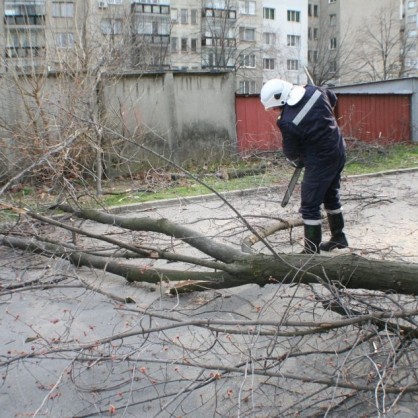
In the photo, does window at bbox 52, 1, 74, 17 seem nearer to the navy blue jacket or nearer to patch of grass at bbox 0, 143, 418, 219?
patch of grass at bbox 0, 143, 418, 219

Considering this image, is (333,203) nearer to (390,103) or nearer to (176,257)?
(176,257)

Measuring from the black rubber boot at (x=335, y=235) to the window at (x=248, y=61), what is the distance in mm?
41911

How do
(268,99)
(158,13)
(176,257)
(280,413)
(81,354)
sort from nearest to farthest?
(280,413)
(81,354)
(176,257)
(268,99)
(158,13)

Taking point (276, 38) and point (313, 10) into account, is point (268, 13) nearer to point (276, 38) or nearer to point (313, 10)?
point (276, 38)

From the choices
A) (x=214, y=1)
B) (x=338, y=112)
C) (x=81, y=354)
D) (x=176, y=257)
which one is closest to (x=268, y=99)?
(x=176, y=257)

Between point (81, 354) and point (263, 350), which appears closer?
point (81, 354)

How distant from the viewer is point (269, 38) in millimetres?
52688

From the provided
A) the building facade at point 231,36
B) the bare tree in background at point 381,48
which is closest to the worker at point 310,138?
the building facade at point 231,36

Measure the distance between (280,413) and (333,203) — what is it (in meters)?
3.02

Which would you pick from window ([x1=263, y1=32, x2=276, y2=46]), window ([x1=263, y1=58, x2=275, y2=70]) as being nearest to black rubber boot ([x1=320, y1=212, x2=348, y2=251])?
window ([x1=263, y1=58, x2=275, y2=70])

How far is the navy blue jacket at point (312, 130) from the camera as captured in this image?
16.0 ft

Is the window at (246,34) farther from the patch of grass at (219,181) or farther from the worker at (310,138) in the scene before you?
the worker at (310,138)

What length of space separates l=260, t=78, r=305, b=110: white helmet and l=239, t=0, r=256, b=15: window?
4756 centimetres

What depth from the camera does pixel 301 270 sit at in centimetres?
333
